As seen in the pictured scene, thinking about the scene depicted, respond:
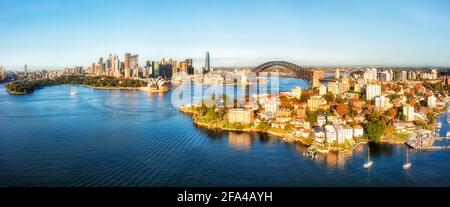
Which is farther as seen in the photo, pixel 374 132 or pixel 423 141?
→ pixel 374 132

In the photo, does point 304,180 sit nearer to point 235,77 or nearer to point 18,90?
point 18,90

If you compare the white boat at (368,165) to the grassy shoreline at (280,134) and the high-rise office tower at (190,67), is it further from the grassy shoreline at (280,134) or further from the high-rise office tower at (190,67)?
the high-rise office tower at (190,67)

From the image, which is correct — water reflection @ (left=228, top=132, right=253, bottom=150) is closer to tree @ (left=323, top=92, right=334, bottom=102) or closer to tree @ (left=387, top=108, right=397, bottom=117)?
tree @ (left=387, top=108, right=397, bottom=117)

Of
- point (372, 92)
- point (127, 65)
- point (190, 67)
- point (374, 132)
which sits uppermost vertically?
point (127, 65)

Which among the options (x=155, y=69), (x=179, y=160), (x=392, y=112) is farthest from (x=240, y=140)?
(x=155, y=69)

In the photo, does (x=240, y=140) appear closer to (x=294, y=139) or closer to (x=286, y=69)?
(x=294, y=139)

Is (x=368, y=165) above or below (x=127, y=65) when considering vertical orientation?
below

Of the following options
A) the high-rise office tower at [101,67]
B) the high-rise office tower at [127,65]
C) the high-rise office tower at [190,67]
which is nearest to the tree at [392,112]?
the high-rise office tower at [190,67]
